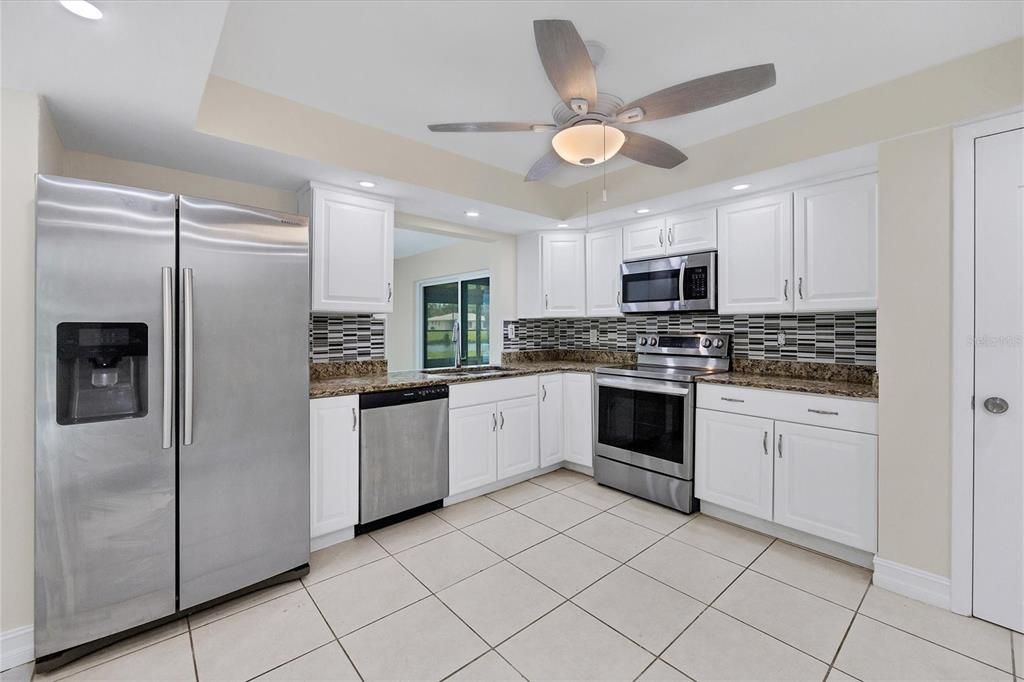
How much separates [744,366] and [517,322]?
211 cm

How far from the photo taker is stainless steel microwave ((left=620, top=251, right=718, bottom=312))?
3.22m

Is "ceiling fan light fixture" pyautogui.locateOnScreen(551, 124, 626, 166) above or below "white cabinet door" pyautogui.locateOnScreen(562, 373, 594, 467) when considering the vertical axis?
above

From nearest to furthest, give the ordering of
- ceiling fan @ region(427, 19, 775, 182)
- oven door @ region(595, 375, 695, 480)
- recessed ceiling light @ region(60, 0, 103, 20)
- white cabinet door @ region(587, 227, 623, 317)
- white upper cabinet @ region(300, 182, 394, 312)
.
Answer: recessed ceiling light @ region(60, 0, 103, 20) < ceiling fan @ region(427, 19, 775, 182) < white upper cabinet @ region(300, 182, 394, 312) < oven door @ region(595, 375, 695, 480) < white cabinet door @ region(587, 227, 623, 317)

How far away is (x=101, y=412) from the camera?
1750 mm

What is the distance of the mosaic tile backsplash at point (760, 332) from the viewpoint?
2834 mm

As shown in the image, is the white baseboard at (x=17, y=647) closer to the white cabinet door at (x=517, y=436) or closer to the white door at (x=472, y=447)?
the white door at (x=472, y=447)

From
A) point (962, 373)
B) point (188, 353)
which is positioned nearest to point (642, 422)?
point (962, 373)

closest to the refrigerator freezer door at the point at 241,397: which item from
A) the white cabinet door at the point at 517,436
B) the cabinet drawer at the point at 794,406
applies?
the white cabinet door at the point at 517,436

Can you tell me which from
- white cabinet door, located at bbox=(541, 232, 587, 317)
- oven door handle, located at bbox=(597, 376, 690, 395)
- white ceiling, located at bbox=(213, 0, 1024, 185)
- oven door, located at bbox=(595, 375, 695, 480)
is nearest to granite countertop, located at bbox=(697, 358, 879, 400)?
oven door handle, located at bbox=(597, 376, 690, 395)

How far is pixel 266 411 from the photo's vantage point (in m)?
2.11

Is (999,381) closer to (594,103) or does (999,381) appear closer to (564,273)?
(594,103)

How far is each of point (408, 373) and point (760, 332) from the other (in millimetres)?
2689

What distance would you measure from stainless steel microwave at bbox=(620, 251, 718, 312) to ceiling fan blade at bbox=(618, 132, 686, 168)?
4.01 feet

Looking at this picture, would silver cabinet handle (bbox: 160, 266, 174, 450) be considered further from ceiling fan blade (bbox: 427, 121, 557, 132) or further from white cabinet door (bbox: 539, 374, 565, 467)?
white cabinet door (bbox: 539, 374, 565, 467)
